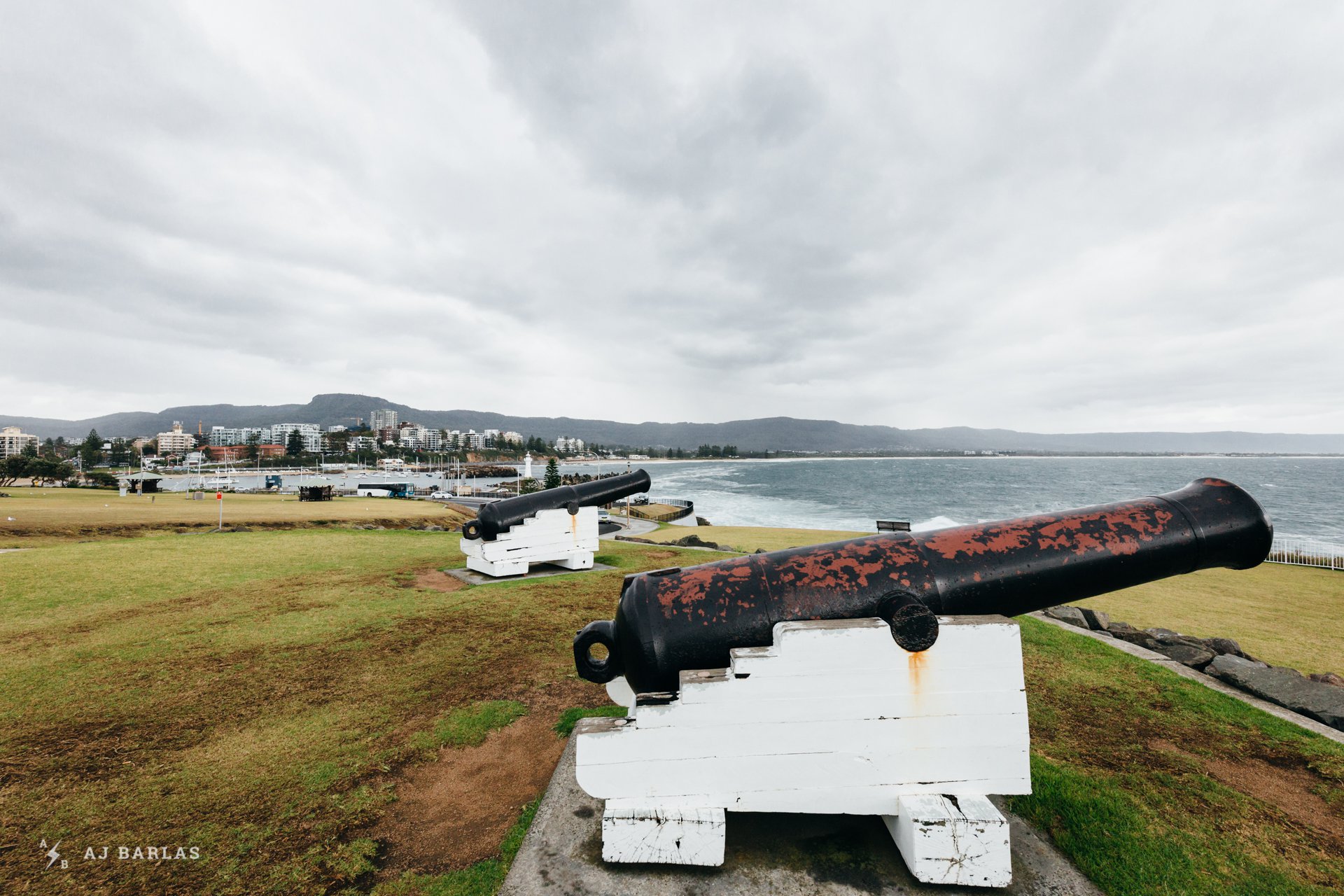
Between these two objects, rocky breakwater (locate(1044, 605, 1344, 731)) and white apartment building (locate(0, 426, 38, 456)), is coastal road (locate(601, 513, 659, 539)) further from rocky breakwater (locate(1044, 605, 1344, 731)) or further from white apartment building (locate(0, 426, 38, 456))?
white apartment building (locate(0, 426, 38, 456))

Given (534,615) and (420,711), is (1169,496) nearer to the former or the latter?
(420,711)

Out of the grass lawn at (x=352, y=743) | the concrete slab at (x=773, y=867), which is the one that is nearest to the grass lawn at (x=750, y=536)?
the grass lawn at (x=352, y=743)

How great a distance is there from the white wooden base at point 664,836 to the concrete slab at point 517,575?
6.48 m

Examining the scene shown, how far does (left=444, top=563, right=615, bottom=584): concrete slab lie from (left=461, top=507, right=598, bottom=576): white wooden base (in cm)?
8

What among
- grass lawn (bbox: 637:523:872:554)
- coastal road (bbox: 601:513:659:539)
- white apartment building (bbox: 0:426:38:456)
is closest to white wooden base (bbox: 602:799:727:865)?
grass lawn (bbox: 637:523:872:554)

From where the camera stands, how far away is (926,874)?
2.26m

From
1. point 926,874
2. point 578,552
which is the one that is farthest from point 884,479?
point 926,874

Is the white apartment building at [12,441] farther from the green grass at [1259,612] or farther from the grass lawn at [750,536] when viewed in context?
the green grass at [1259,612]

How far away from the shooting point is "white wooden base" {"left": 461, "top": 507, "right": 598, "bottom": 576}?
8.64 m

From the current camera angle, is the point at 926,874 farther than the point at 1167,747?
No

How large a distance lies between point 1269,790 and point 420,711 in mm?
5363

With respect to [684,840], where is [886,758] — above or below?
above

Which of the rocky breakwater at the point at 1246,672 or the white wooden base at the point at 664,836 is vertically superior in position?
the white wooden base at the point at 664,836

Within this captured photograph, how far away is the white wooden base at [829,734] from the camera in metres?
2.33
